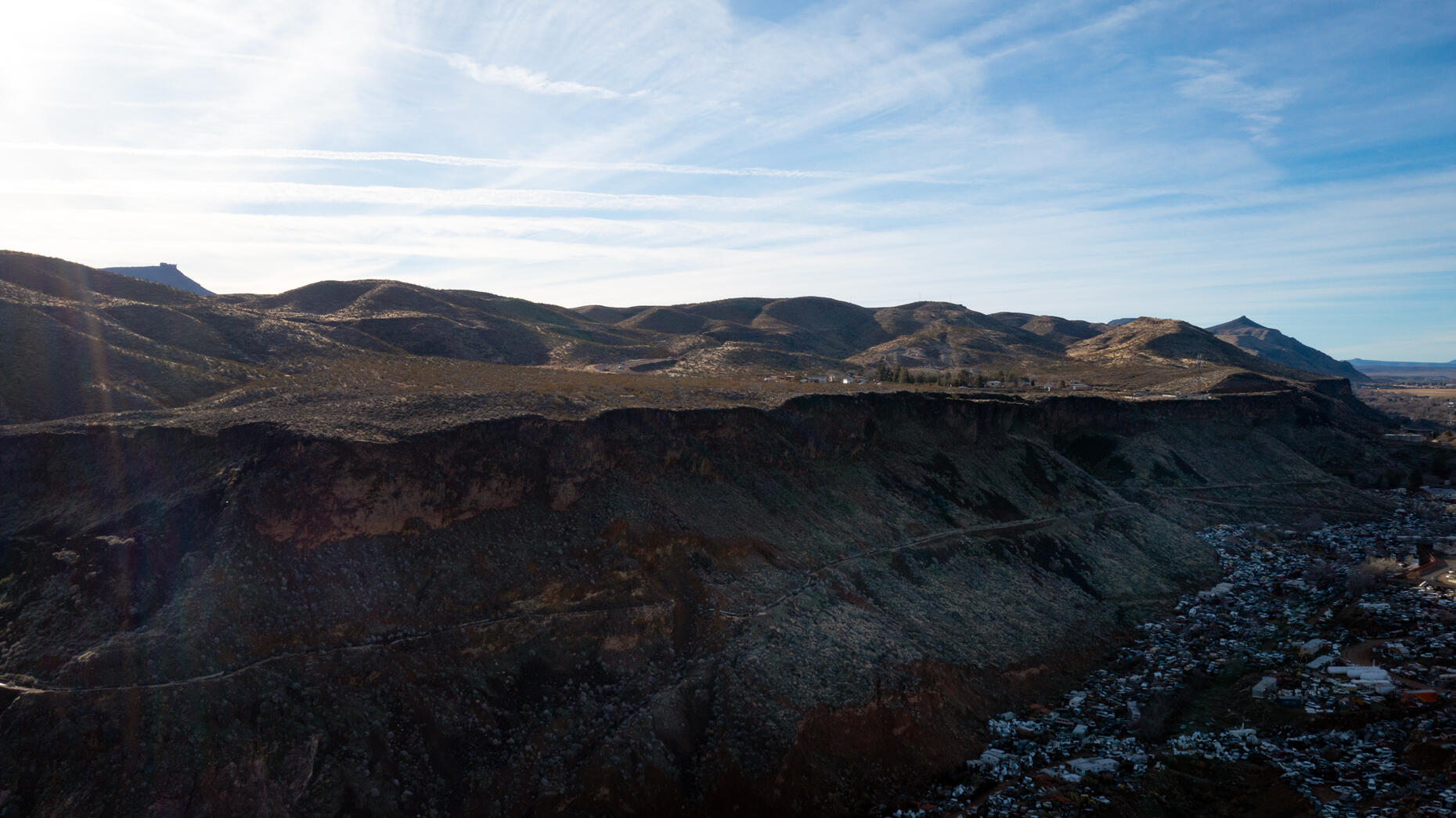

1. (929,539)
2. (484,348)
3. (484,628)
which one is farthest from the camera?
(484,348)

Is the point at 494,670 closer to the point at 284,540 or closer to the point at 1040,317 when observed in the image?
the point at 284,540

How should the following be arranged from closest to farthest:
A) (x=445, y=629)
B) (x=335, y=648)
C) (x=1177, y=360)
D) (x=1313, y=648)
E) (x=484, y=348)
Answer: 1. (x=335, y=648)
2. (x=445, y=629)
3. (x=1313, y=648)
4. (x=484, y=348)
5. (x=1177, y=360)

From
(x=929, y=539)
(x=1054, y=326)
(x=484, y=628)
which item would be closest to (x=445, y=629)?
(x=484, y=628)

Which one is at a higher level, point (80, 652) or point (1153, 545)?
point (80, 652)

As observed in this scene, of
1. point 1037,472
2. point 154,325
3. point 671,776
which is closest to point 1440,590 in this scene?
point 1037,472

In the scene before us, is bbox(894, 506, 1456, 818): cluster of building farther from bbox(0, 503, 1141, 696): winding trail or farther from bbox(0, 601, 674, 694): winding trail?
bbox(0, 601, 674, 694): winding trail

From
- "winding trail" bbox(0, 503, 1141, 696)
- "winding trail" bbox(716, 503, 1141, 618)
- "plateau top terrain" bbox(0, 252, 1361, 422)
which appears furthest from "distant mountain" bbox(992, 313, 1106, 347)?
"winding trail" bbox(0, 503, 1141, 696)

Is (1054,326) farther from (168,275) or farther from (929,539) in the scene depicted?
(168,275)
